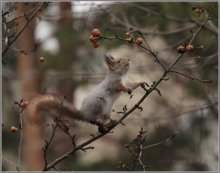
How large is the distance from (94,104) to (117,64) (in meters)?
0.55

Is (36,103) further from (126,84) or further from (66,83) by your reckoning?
(66,83)

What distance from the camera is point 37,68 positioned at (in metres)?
11.8

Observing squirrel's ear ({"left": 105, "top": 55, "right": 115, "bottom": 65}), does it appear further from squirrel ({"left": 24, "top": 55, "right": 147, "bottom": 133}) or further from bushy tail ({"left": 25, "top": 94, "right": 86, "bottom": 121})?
bushy tail ({"left": 25, "top": 94, "right": 86, "bottom": 121})

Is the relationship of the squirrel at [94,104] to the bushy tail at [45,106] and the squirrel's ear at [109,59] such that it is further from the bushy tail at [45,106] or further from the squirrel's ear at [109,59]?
the squirrel's ear at [109,59]

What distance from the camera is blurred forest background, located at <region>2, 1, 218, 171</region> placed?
21.0 feet

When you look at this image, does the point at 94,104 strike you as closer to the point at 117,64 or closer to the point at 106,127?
the point at 106,127

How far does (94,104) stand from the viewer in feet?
13.8

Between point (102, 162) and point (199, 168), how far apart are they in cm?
374

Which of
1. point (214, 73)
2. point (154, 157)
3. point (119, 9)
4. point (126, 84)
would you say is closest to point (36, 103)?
point (126, 84)

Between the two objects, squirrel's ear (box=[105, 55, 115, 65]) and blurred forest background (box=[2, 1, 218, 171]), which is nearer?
squirrel's ear (box=[105, 55, 115, 65])

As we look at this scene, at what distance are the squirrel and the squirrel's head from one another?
0.11 metres

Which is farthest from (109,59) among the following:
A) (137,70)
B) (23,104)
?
(137,70)

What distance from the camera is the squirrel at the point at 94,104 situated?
4.11m

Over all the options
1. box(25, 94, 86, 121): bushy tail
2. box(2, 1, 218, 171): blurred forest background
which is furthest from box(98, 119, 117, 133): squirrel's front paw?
box(2, 1, 218, 171): blurred forest background
